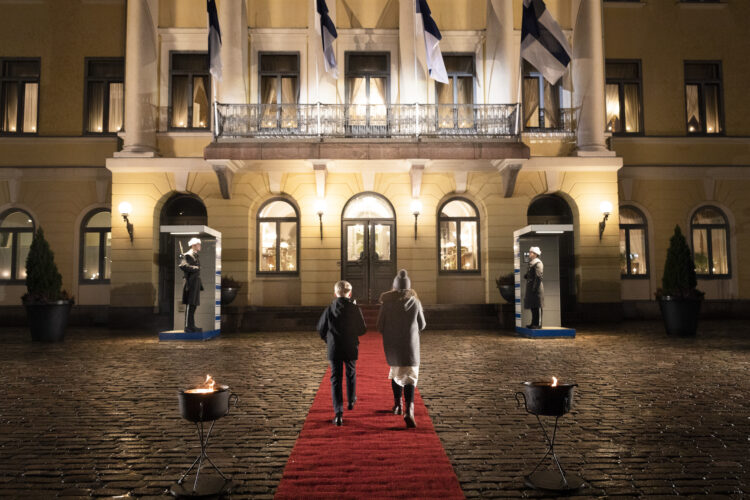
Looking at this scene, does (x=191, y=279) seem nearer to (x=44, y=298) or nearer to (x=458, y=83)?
(x=44, y=298)

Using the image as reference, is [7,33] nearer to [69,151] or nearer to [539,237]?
[69,151]

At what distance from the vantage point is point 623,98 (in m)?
20.6

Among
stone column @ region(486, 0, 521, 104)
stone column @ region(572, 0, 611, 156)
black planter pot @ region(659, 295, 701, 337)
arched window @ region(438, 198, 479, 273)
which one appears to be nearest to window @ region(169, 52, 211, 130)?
arched window @ region(438, 198, 479, 273)

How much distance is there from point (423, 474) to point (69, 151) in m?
19.4

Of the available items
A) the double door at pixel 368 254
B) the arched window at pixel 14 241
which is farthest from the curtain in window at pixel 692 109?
the arched window at pixel 14 241

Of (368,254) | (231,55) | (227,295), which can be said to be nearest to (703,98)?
(368,254)

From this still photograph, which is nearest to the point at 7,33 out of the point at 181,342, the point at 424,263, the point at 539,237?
the point at 181,342

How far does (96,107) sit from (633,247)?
63.4 ft

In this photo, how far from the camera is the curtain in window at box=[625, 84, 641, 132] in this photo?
20641 millimetres

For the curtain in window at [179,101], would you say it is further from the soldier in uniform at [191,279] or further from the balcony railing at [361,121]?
the soldier in uniform at [191,279]

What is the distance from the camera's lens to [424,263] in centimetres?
1912

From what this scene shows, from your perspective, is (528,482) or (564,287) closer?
(528,482)

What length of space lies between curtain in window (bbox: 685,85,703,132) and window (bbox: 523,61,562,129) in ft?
16.6

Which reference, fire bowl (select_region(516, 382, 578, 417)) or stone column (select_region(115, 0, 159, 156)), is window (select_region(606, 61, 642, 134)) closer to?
stone column (select_region(115, 0, 159, 156))
